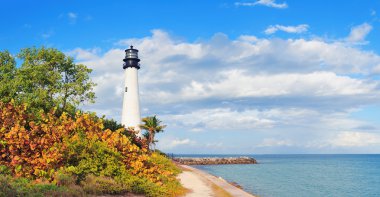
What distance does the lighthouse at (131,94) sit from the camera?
46.6 metres

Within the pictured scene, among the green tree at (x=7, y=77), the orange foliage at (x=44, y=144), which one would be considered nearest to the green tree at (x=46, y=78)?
the green tree at (x=7, y=77)

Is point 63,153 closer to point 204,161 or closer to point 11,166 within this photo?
point 11,166

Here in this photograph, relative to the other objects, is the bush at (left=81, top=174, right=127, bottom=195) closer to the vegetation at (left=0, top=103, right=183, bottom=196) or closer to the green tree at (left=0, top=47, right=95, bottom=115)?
the vegetation at (left=0, top=103, right=183, bottom=196)

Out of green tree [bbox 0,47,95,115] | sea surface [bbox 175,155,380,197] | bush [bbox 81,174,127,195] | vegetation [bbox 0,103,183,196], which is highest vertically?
green tree [bbox 0,47,95,115]

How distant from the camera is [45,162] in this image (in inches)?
551

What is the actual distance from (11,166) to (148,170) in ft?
18.9

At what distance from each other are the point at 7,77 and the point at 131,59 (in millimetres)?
15685

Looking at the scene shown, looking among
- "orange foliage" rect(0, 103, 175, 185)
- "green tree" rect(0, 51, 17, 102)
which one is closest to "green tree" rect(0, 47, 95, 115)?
"green tree" rect(0, 51, 17, 102)

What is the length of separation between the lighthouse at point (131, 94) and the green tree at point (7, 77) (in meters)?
13.7

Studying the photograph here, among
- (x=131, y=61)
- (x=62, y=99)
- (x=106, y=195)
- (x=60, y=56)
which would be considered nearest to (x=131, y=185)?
(x=106, y=195)

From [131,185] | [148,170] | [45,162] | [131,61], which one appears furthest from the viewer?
[131,61]

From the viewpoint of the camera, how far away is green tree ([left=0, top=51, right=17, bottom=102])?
32.5m

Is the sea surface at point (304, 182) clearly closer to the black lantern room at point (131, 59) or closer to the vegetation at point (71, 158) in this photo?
the vegetation at point (71, 158)

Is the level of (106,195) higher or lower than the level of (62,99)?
lower
